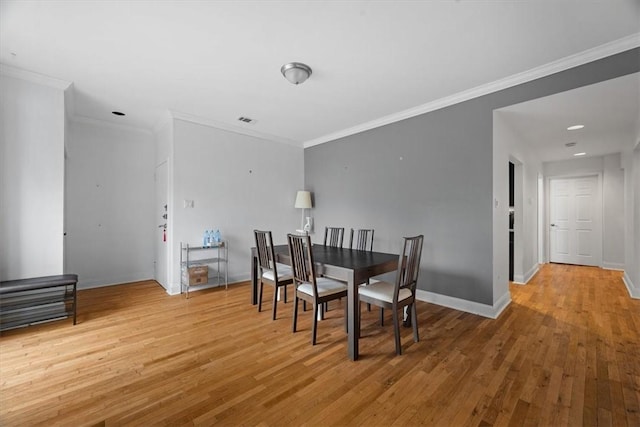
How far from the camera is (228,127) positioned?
171 inches

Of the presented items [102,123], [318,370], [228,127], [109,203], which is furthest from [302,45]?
[109,203]

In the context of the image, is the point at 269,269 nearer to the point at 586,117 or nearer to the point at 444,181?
the point at 444,181

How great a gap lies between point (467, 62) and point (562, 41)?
2.23 feet

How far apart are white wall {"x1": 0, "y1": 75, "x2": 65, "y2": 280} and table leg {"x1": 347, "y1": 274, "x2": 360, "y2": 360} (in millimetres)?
3174

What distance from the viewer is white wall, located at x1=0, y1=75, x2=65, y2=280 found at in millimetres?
2697

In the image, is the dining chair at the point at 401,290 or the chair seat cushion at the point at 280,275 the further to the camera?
the chair seat cushion at the point at 280,275

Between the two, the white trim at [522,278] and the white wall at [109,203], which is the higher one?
the white wall at [109,203]

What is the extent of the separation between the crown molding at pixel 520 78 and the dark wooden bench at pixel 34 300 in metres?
4.28

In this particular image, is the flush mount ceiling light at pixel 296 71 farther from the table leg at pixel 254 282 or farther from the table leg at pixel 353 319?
the table leg at pixel 254 282

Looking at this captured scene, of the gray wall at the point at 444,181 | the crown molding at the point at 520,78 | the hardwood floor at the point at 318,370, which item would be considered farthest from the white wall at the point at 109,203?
the crown molding at the point at 520,78

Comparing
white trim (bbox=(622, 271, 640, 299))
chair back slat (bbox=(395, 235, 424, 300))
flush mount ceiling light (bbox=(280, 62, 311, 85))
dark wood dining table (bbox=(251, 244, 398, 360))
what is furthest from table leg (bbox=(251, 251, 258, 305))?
white trim (bbox=(622, 271, 640, 299))

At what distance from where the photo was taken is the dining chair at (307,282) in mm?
2428

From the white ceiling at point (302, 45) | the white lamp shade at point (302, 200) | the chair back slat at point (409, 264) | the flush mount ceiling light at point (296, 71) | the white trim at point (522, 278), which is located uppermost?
the white ceiling at point (302, 45)

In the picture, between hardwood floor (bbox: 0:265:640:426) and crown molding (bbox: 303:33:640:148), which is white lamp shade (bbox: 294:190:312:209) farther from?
hardwood floor (bbox: 0:265:640:426)
